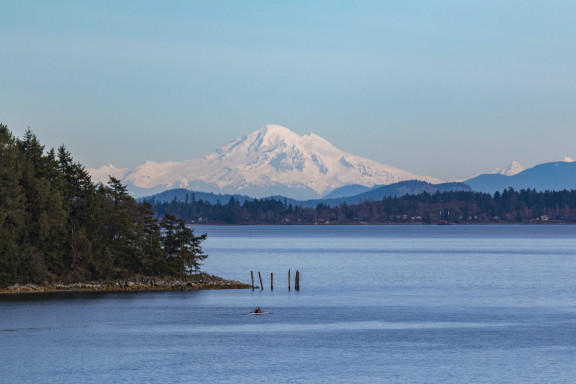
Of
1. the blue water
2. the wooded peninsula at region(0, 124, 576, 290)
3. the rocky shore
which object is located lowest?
the blue water

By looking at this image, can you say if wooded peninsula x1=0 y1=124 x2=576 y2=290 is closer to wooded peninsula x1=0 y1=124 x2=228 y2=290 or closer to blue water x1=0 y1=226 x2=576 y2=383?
wooded peninsula x1=0 y1=124 x2=228 y2=290

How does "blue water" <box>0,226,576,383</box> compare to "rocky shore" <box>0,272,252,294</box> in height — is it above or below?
below

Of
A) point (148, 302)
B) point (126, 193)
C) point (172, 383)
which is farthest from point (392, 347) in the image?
point (126, 193)

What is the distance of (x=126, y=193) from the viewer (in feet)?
401

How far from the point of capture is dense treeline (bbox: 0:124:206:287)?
10800cm

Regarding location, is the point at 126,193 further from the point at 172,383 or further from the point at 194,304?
the point at 172,383

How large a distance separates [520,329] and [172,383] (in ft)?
123

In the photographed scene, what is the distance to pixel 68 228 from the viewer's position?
11638 centimetres

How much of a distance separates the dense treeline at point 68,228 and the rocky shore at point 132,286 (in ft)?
3.43

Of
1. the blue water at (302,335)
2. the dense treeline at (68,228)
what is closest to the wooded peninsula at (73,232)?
the dense treeline at (68,228)

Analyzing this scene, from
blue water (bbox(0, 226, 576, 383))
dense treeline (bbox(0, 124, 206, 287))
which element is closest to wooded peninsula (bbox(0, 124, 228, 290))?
dense treeline (bbox(0, 124, 206, 287))

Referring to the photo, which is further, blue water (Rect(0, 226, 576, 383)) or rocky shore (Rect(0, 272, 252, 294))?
rocky shore (Rect(0, 272, 252, 294))

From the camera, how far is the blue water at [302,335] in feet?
202

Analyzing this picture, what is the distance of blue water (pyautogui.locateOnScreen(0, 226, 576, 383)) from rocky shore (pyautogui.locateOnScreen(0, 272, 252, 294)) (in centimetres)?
336
